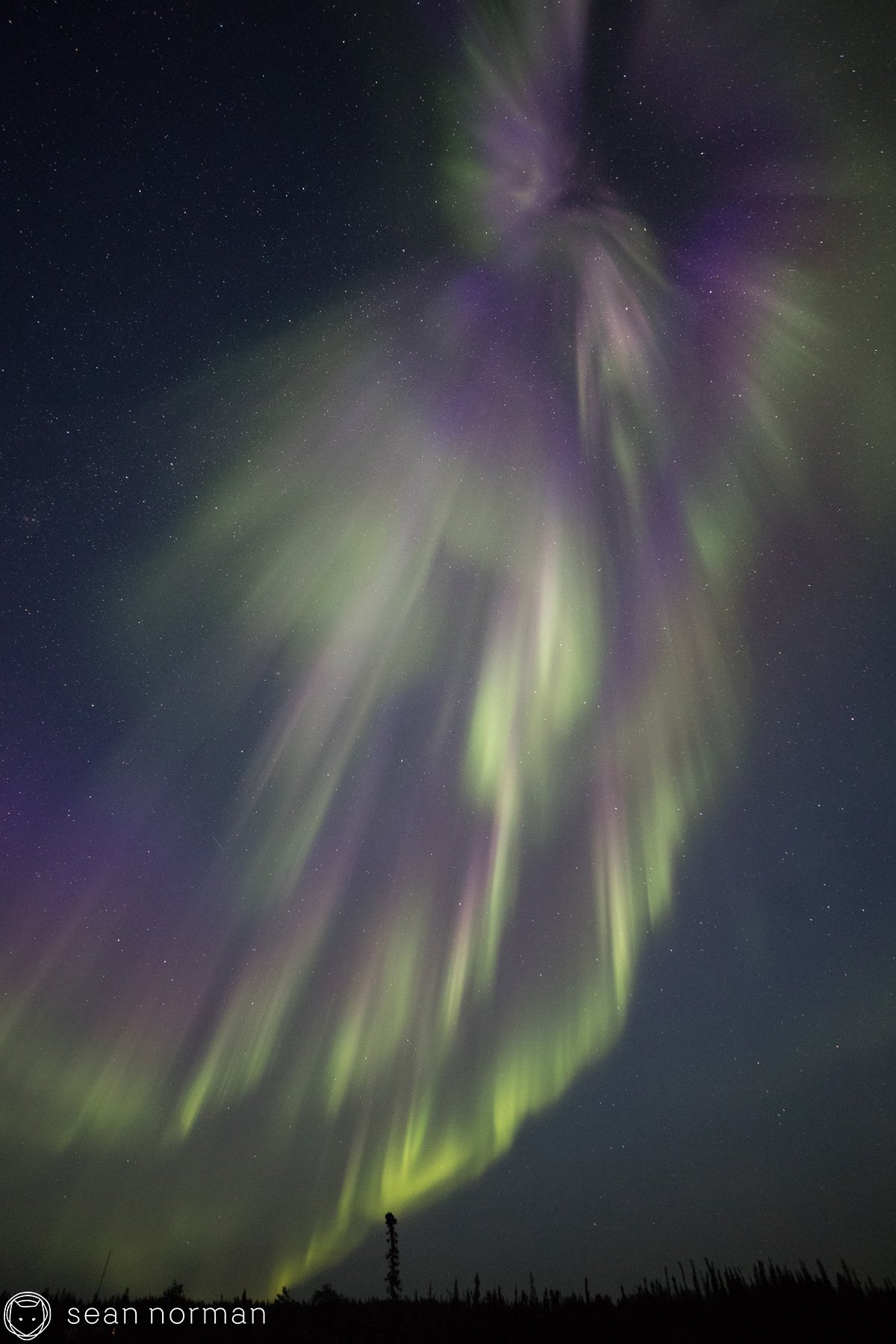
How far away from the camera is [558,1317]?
263 ft

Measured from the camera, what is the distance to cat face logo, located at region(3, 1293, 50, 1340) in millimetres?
56969

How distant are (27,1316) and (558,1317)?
2133 inches

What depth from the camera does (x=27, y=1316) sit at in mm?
68938

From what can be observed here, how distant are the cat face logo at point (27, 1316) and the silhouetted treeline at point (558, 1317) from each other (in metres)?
2.42

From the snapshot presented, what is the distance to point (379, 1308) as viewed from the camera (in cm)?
11612

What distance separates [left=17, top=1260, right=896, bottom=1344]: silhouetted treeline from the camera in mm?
67375

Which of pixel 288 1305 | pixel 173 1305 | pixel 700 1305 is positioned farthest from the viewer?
pixel 288 1305

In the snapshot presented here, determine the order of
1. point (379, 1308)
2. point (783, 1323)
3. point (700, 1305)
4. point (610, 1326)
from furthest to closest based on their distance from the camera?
point (379, 1308) → point (700, 1305) → point (610, 1326) → point (783, 1323)

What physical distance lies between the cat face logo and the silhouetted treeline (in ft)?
7.95

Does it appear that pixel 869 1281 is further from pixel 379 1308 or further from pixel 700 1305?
pixel 379 1308

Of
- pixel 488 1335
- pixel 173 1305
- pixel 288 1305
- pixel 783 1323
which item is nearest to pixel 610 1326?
pixel 488 1335

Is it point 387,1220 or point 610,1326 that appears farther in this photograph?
point 610,1326

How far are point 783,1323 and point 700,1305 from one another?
1589 cm

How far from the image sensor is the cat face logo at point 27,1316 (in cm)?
5697
